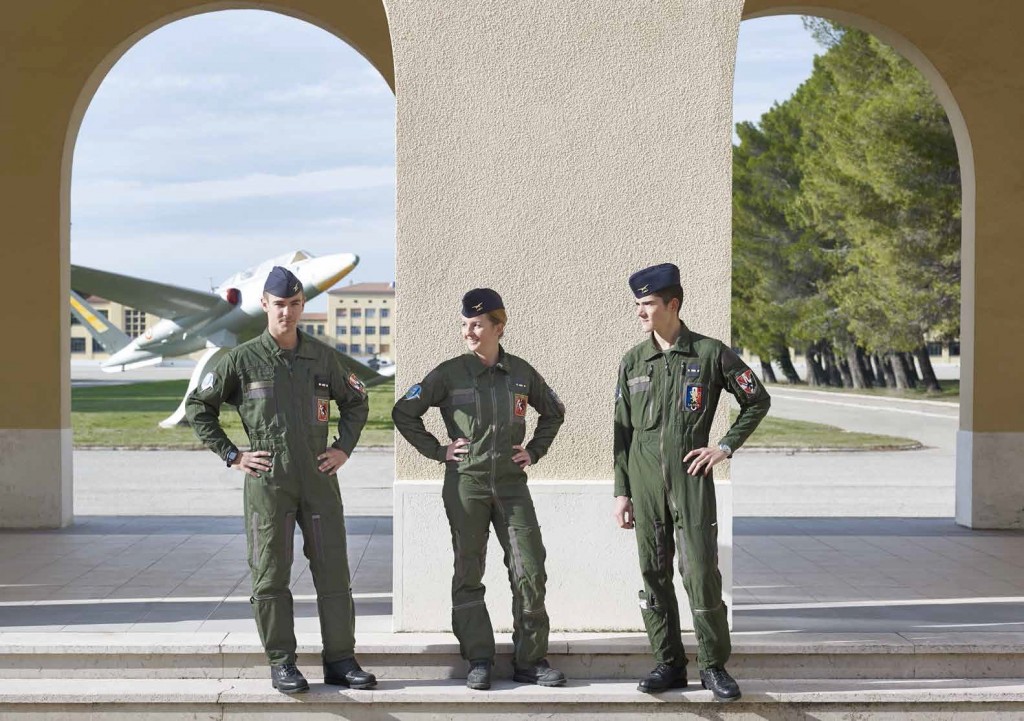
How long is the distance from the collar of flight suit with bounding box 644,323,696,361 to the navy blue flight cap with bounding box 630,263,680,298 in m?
0.22

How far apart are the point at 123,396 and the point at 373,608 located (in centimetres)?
4127

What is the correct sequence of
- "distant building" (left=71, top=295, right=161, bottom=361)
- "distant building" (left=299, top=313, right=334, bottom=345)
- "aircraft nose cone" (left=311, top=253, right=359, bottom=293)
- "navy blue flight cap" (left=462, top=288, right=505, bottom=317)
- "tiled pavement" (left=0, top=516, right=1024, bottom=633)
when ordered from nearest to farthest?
"navy blue flight cap" (left=462, top=288, right=505, bottom=317) < "tiled pavement" (left=0, top=516, right=1024, bottom=633) < "aircraft nose cone" (left=311, top=253, right=359, bottom=293) < "distant building" (left=71, top=295, right=161, bottom=361) < "distant building" (left=299, top=313, right=334, bottom=345)

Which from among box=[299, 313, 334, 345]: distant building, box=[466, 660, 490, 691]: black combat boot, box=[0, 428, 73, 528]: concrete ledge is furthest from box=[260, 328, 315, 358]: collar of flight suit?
box=[299, 313, 334, 345]: distant building

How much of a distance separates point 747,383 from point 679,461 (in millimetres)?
457

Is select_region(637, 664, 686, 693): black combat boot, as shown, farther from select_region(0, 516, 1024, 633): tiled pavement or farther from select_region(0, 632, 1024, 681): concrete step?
select_region(0, 516, 1024, 633): tiled pavement

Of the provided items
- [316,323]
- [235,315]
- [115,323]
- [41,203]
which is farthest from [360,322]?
[41,203]

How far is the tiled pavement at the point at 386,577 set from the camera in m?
6.29

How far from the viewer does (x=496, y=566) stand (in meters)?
5.98

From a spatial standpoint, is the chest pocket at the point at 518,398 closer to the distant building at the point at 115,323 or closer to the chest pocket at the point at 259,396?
the chest pocket at the point at 259,396

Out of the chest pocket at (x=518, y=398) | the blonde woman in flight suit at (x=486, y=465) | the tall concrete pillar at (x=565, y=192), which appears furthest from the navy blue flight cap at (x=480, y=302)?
the tall concrete pillar at (x=565, y=192)

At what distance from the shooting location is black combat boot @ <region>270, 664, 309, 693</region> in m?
5.26

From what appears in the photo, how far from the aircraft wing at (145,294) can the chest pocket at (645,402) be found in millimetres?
27755

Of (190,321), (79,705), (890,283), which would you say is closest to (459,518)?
(79,705)

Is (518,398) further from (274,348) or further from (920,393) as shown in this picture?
(920,393)
